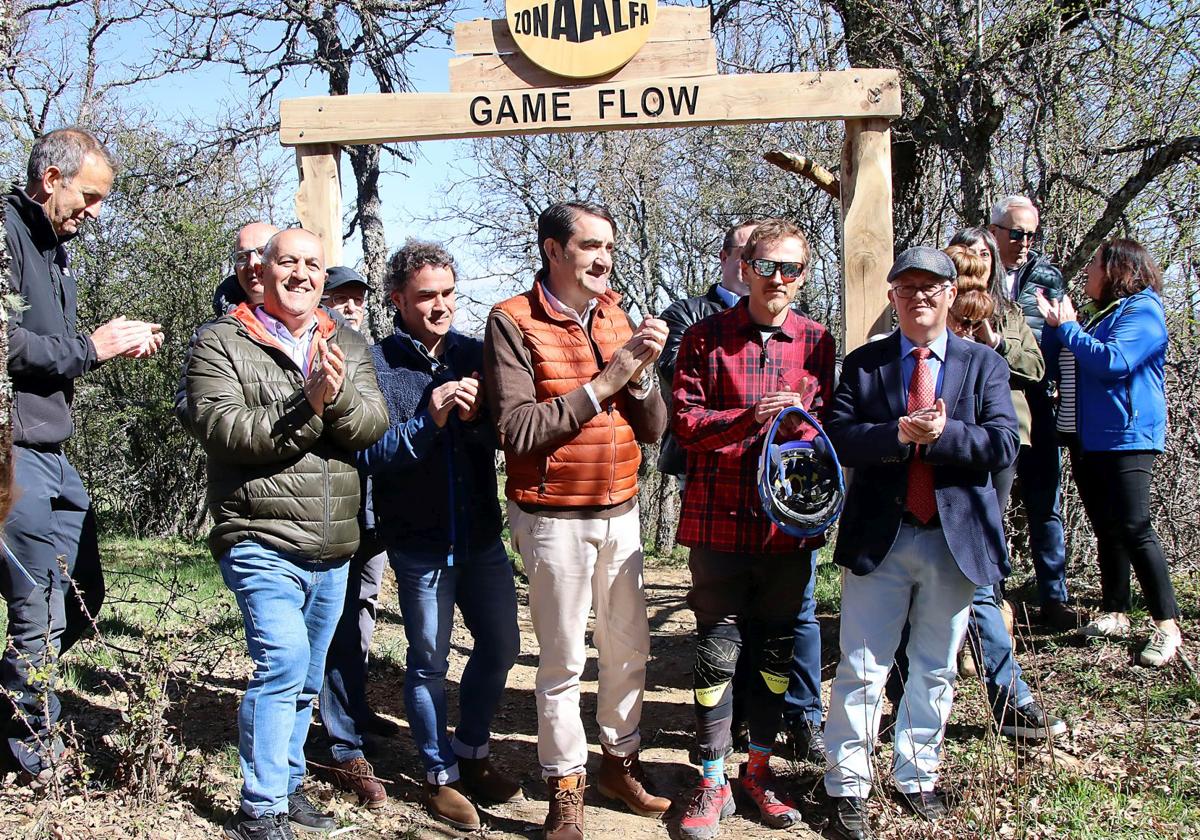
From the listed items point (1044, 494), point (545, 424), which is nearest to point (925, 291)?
point (545, 424)

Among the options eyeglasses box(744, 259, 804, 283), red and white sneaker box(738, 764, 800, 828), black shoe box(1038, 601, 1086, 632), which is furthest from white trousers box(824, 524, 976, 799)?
black shoe box(1038, 601, 1086, 632)

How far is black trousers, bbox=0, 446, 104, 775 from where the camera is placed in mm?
3379

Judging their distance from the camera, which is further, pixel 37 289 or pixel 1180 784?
pixel 1180 784

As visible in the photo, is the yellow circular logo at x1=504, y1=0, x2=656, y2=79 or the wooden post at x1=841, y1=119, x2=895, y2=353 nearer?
the yellow circular logo at x1=504, y1=0, x2=656, y2=79

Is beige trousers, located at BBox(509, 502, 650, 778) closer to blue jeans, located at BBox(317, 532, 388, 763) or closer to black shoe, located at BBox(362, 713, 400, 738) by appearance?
blue jeans, located at BBox(317, 532, 388, 763)

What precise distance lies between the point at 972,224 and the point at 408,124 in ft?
12.4

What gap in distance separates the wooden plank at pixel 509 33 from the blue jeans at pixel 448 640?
7.00 feet

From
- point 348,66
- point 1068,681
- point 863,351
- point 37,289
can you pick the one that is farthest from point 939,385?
point 348,66

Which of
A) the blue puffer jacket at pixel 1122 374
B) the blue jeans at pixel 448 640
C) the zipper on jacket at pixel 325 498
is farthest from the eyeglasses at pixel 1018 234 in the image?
the zipper on jacket at pixel 325 498

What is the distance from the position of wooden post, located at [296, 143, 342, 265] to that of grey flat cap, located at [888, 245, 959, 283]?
2469 mm

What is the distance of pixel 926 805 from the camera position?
351cm

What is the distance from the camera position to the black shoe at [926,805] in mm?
3475

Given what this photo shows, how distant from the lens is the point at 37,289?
3426 millimetres

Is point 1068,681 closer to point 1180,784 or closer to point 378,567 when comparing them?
point 1180,784
